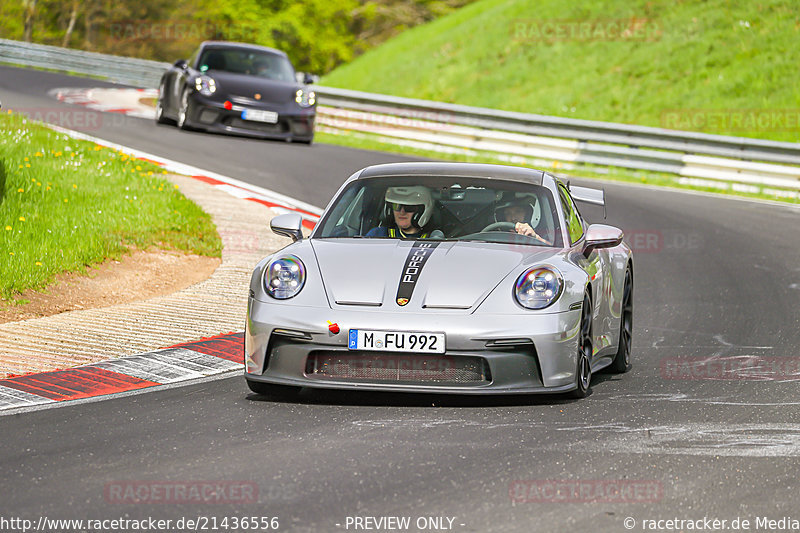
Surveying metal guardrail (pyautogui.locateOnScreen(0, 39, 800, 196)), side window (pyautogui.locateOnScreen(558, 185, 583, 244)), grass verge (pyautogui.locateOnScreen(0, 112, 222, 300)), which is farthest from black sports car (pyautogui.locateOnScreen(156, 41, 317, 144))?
side window (pyautogui.locateOnScreen(558, 185, 583, 244))

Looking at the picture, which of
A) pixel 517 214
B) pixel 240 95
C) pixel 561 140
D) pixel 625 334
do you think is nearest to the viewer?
pixel 517 214

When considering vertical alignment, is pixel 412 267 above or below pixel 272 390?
above

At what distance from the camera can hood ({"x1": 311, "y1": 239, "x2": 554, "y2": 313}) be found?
643 cm

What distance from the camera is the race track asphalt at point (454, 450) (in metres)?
4.67

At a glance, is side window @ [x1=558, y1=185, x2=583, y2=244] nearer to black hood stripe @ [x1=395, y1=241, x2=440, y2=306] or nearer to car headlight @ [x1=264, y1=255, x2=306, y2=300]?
black hood stripe @ [x1=395, y1=241, x2=440, y2=306]

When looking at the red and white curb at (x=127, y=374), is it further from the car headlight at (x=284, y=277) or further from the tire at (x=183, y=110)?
the tire at (x=183, y=110)

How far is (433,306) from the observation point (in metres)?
6.38

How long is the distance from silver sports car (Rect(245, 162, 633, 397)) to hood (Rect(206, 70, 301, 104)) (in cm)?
1319

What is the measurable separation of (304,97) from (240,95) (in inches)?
45.0

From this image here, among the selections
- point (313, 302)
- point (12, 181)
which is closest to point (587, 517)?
point (313, 302)

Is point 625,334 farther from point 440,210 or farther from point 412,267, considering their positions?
point 412,267

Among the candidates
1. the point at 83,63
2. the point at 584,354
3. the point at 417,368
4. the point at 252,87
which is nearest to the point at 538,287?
the point at 584,354

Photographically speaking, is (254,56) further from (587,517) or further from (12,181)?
(587,517)

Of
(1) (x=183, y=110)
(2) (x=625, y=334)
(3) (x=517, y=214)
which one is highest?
(3) (x=517, y=214)
